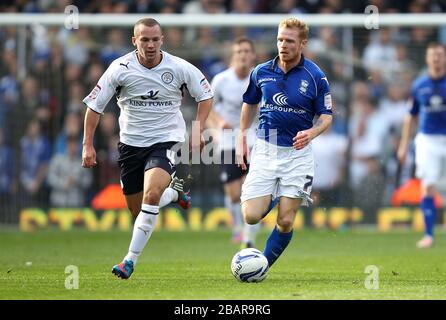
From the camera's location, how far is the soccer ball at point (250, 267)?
9.76 m

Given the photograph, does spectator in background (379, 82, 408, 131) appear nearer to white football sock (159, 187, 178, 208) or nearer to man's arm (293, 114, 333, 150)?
white football sock (159, 187, 178, 208)

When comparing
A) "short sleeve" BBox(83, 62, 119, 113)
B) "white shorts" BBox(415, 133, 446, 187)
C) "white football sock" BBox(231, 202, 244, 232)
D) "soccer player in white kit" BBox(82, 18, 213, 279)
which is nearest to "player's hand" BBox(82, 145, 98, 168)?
"soccer player in white kit" BBox(82, 18, 213, 279)

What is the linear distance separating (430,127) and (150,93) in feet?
21.8

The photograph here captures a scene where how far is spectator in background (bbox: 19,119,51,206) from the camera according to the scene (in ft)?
63.2

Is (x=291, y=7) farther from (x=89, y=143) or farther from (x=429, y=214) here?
(x=89, y=143)

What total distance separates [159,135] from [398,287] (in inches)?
117

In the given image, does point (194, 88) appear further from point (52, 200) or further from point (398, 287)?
point (52, 200)

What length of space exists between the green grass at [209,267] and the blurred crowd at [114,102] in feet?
4.72

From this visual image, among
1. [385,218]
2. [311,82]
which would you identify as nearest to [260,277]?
[311,82]

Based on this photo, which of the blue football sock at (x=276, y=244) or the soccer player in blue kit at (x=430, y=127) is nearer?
the blue football sock at (x=276, y=244)

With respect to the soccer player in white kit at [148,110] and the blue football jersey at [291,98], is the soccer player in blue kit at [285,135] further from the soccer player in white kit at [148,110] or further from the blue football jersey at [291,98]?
the soccer player in white kit at [148,110]

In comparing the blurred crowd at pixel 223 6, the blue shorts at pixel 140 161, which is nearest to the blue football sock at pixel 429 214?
the blurred crowd at pixel 223 6

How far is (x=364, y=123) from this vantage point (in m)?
19.5

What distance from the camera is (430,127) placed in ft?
52.2
